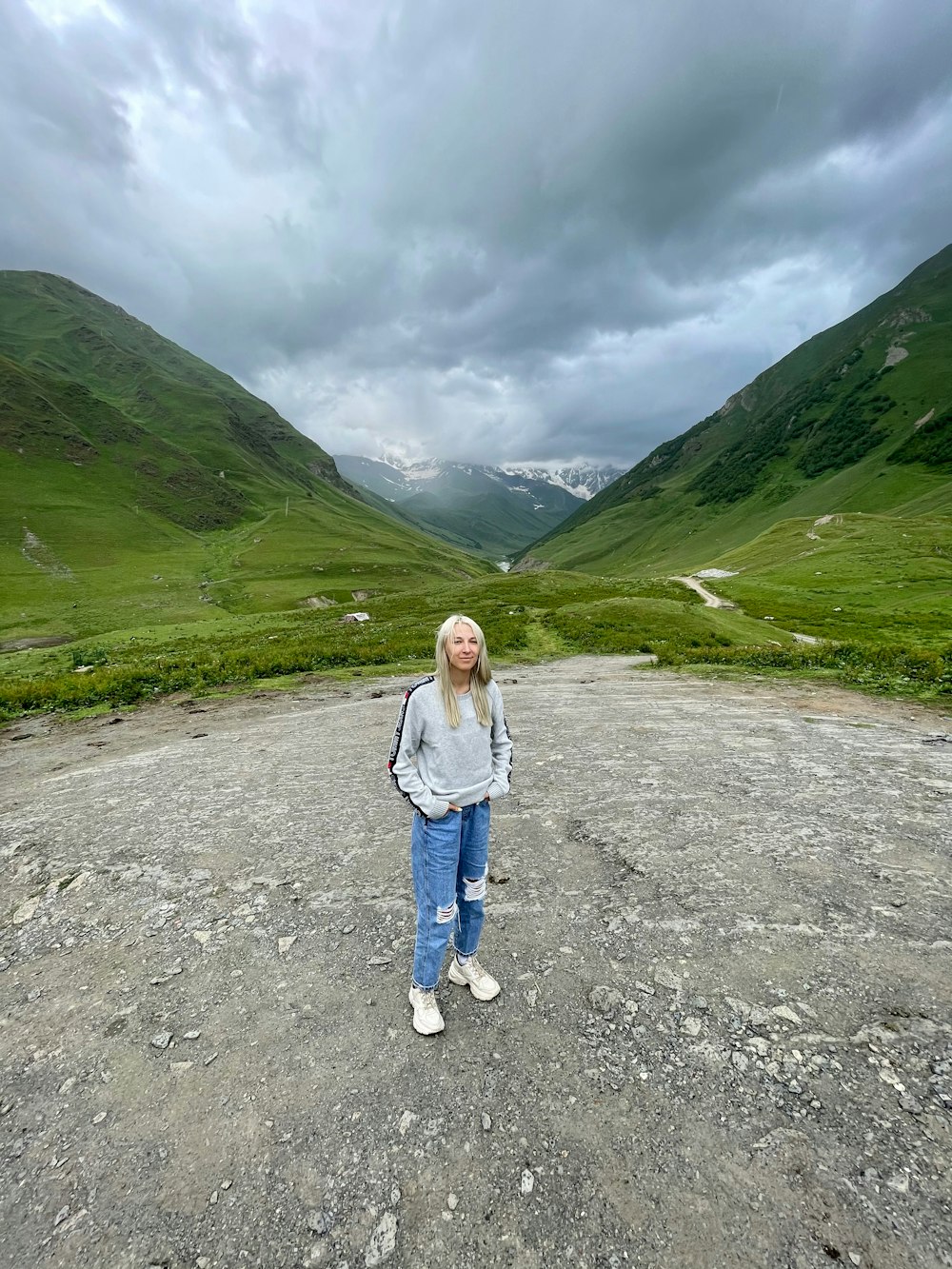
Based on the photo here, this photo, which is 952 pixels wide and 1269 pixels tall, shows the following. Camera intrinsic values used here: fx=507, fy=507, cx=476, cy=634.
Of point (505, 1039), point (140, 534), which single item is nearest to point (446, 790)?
point (505, 1039)

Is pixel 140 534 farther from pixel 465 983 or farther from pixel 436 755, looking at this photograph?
pixel 465 983

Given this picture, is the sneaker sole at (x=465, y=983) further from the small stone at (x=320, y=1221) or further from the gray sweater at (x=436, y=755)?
the small stone at (x=320, y=1221)

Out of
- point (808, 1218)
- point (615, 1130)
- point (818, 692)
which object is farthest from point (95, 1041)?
point (818, 692)

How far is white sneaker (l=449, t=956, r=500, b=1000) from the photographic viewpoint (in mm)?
6078

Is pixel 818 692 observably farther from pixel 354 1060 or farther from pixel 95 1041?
pixel 95 1041

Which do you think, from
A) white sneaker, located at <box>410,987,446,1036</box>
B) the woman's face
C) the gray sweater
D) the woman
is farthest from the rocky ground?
the woman's face

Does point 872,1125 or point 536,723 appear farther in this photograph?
point 536,723

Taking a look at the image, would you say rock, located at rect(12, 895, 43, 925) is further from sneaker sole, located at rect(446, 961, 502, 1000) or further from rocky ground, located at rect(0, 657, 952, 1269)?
sneaker sole, located at rect(446, 961, 502, 1000)

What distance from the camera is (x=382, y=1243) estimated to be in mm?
3883

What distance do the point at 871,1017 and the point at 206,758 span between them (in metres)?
15.2

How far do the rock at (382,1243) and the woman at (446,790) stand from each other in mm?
1709

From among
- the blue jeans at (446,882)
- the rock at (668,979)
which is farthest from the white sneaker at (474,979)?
the rock at (668,979)

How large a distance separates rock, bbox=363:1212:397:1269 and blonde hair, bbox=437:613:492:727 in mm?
4111

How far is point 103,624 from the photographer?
5228 centimetres
